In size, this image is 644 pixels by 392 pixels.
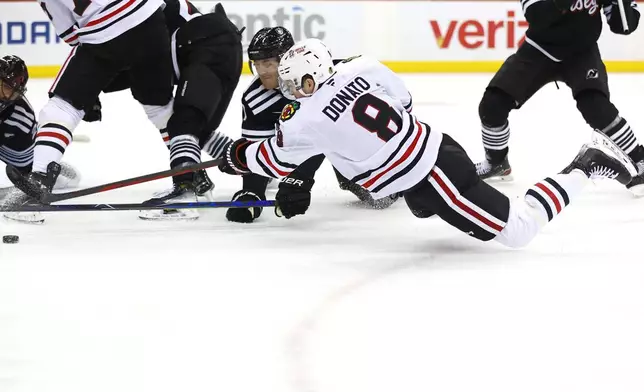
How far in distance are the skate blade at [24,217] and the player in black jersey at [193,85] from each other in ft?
1.04

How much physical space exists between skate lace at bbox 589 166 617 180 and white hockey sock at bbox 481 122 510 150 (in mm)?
740

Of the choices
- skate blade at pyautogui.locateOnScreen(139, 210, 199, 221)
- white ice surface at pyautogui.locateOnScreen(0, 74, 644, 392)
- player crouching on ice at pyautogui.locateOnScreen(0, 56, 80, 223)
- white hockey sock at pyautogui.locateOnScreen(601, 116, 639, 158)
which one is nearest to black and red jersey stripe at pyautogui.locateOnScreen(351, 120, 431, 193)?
white ice surface at pyautogui.locateOnScreen(0, 74, 644, 392)

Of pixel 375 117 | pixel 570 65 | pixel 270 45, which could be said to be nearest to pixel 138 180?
pixel 270 45

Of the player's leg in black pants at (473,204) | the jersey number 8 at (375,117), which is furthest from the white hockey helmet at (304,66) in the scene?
the player's leg in black pants at (473,204)

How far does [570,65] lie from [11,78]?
6.35 feet

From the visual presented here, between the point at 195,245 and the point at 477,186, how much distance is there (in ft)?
2.65

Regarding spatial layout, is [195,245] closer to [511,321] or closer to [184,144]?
[184,144]

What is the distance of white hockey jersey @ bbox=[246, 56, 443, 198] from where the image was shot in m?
2.54

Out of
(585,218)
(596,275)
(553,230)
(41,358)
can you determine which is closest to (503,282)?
(596,275)

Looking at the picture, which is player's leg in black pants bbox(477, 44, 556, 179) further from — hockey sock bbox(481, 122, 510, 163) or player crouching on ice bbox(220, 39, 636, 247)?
player crouching on ice bbox(220, 39, 636, 247)

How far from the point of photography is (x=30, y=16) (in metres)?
6.64

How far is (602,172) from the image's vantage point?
2.87 m

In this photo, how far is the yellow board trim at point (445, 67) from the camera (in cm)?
668

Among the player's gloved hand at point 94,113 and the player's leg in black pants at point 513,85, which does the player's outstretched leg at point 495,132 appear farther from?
the player's gloved hand at point 94,113
